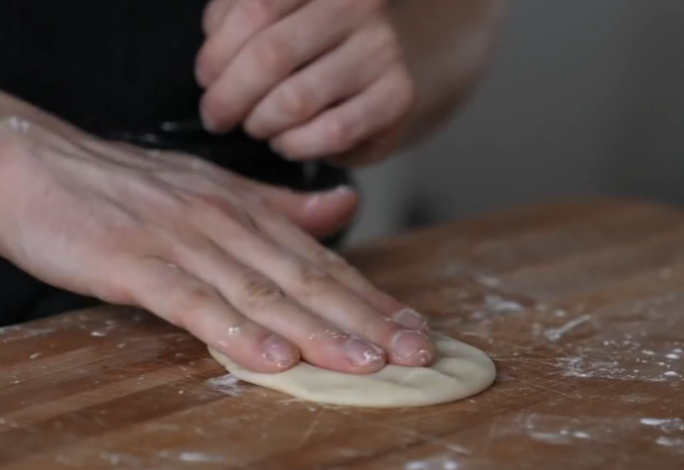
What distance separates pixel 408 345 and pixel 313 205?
0.25m

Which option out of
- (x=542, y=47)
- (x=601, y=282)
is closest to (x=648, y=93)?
(x=542, y=47)

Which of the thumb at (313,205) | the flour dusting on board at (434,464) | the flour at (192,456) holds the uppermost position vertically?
the thumb at (313,205)

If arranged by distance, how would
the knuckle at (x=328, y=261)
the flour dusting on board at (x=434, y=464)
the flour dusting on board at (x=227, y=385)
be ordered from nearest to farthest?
the flour dusting on board at (x=434, y=464)
the flour dusting on board at (x=227, y=385)
the knuckle at (x=328, y=261)

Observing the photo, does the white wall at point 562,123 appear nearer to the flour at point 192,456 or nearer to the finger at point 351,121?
the finger at point 351,121

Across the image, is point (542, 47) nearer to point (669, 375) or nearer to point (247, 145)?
point (247, 145)

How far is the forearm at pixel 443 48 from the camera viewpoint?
1278mm

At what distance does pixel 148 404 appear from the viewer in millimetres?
723

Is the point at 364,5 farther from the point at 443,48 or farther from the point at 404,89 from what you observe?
the point at 443,48

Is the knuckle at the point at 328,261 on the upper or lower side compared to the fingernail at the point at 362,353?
upper

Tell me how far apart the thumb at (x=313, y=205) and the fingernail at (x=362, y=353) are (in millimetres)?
236

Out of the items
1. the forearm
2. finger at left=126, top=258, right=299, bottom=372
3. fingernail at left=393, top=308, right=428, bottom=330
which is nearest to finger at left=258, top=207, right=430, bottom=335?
fingernail at left=393, top=308, right=428, bottom=330

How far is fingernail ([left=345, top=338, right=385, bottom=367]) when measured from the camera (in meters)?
0.77

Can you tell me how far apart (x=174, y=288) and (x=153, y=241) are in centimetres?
6

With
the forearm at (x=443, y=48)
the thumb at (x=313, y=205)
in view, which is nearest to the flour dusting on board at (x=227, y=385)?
the thumb at (x=313, y=205)
